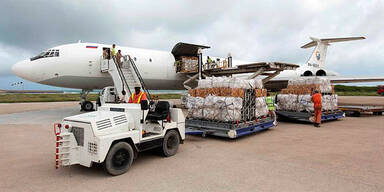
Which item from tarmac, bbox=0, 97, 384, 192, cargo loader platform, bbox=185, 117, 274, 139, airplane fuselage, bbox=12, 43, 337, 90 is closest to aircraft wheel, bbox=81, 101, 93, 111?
airplane fuselage, bbox=12, 43, 337, 90

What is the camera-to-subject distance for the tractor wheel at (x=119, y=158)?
420 cm

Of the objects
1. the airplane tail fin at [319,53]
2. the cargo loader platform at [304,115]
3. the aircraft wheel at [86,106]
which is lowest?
the cargo loader platform at [304,115]

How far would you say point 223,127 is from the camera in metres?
7.62

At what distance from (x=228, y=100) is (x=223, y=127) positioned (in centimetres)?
94

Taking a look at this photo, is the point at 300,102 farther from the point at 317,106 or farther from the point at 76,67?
the point at 76,67

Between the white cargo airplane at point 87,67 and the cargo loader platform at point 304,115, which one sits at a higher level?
the white cargo airplane at point 87,67

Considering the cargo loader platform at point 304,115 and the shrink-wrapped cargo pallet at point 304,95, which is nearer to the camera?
the cargo loader platform at point 304,115

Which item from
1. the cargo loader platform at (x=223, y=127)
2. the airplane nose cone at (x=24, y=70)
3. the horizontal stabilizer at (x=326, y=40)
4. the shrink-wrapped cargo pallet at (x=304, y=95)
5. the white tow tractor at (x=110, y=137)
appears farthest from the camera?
the horizontal stabilizer at (x=326, y=40)

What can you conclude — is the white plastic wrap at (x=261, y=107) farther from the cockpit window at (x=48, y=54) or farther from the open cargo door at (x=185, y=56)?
the cockpit window at (x=48, y=54)

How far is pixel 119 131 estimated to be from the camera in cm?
457

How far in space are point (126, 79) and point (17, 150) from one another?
6.26 metres

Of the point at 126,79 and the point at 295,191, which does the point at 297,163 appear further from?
the point at 126,79

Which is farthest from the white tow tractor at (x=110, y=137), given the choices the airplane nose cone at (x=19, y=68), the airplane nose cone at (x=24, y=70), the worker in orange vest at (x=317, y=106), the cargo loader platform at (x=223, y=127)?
the airplane nose cone at (x=19, y=68)

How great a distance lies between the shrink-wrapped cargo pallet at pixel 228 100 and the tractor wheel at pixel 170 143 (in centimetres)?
252
